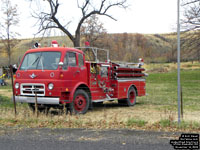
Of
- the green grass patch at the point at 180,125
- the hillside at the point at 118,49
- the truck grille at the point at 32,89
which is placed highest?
the hillside at the point at 118,49

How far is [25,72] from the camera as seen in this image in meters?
9.97

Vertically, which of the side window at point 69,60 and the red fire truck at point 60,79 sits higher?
the side window at point 69,60

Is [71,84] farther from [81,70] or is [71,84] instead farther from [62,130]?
[62,130]

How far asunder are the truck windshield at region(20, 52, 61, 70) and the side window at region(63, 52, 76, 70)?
27 centimetres

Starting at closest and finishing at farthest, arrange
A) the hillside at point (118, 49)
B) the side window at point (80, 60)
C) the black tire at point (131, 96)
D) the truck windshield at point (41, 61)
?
the truck windshield at point (41, 61), the side window at point (80, 60), the black tire at point (131, 96), the hillside at point (118, 49)

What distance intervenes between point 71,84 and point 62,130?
271 cm

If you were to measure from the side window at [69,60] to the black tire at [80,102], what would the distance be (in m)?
0.98

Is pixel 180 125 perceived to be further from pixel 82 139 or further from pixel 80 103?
pixel 80 103

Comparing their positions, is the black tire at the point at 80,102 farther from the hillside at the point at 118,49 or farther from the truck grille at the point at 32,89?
the hillside at the point at 118,49

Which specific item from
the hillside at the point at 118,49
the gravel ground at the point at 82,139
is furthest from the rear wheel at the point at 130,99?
the hillside at the point at 118,49

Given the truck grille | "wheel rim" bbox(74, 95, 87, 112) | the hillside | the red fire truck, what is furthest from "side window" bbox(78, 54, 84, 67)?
the hillside

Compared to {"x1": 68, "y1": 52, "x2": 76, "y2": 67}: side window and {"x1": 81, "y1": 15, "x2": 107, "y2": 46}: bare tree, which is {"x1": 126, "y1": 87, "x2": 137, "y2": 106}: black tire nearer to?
{"x1": 68, "y1": 52, "x2": 76, "y2": 67}: side window

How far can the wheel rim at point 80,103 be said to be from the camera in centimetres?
1016

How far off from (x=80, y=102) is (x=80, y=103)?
4cm
